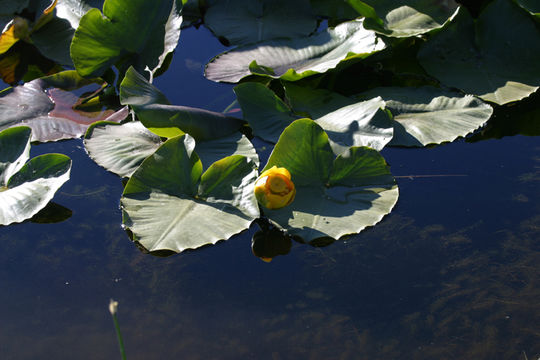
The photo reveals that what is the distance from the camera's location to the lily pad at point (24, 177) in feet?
6.34

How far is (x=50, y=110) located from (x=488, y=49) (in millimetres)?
1856

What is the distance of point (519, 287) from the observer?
1681 mm

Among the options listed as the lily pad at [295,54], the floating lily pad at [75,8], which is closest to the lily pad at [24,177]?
the lily pad at [295,54]

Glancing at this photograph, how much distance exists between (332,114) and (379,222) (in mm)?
502

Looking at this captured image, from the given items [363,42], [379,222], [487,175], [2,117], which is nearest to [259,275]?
[379,222]

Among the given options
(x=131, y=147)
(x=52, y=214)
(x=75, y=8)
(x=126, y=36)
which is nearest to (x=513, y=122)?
(x=131, y=147)

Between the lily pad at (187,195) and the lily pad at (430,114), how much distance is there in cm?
65

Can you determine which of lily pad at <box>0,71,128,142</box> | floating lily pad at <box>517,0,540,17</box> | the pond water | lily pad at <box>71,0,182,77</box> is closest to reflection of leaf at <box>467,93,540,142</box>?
the pond water

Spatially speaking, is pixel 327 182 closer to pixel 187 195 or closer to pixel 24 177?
pixel 187 195

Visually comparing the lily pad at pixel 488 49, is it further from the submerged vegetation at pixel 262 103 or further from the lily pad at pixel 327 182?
the lily pad at pixel 327 182

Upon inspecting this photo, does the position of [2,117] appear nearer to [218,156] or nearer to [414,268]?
[218,156]

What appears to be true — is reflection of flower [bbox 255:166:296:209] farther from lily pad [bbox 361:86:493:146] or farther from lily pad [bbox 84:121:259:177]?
lily pad [bbox 361:86:493:146]

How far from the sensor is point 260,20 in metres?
2.91

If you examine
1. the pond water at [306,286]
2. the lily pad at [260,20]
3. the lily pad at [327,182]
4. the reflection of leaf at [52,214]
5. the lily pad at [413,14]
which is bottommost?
the pond water at [306,286]
